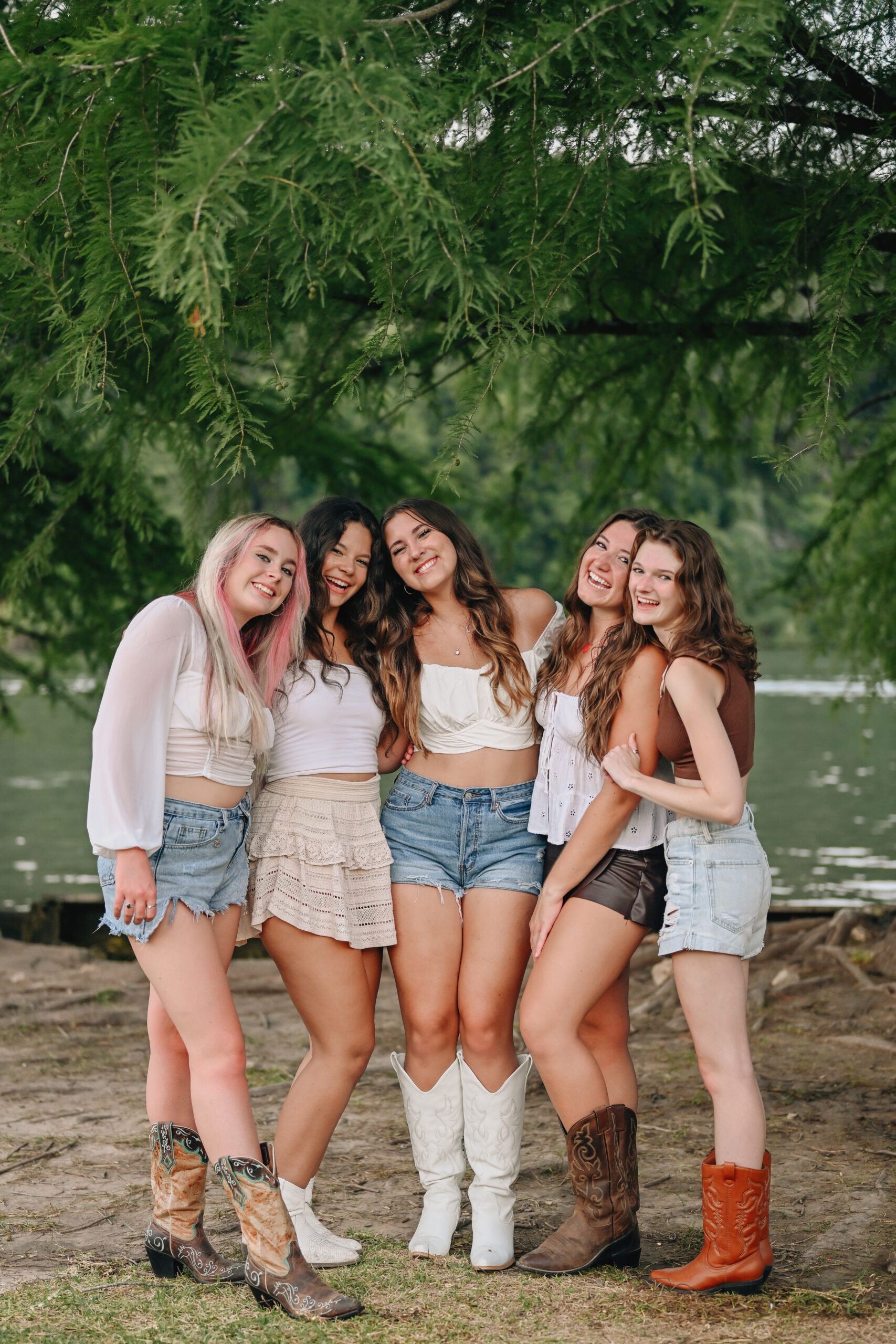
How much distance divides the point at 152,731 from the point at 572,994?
1.23 meters

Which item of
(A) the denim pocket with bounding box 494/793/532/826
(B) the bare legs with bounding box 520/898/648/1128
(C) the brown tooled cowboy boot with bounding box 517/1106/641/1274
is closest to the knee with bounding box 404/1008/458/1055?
(B) the bare legs with bounding box 520/898/648/1128

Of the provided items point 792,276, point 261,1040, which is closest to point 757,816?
point 261,1040

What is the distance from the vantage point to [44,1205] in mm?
3676

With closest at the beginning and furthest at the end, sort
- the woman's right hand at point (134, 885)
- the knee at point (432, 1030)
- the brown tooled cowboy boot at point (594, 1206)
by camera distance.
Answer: the woman's right hand at point (134, 885)
the brown tooled cowboy boot at point (594, 1206)
the knee at point (432, 1030)

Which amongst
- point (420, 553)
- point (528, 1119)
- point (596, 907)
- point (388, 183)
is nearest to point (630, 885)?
point (596, 907)

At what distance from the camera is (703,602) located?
3.17 m

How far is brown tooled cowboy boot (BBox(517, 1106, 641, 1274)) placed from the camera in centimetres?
316

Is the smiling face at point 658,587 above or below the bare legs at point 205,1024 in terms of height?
above

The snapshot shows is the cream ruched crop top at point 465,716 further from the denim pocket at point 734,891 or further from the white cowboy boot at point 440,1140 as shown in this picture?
the white cowboy boot at point 440,1140

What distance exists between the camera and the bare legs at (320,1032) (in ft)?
10.8

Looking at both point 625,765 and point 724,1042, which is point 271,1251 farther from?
point 625,765

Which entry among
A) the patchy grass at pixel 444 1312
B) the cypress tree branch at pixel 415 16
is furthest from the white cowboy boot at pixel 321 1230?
the cypress tree branch at pixel 415 16

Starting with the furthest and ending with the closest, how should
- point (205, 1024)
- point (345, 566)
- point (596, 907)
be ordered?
point (345, 566), point (596, 907), point (205, 1024)

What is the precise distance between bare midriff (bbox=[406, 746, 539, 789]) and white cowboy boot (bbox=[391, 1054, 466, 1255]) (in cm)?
75
